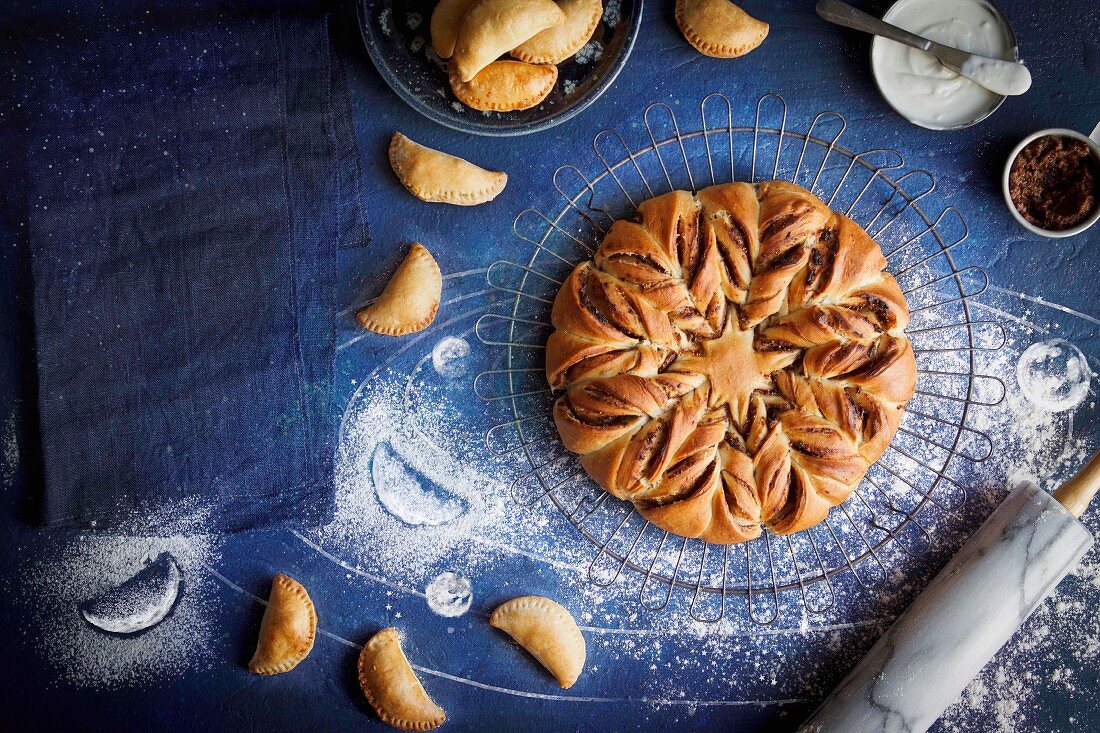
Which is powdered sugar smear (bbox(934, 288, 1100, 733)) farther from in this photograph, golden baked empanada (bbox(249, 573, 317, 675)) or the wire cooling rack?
golden baked empanada (bbox(249, 573, 317, 675))

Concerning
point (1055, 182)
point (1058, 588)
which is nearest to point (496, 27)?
point (1055, 182)

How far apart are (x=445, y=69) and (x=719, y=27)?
0.85 m

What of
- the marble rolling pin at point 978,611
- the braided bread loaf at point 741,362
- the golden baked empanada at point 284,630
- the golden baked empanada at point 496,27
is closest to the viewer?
the golden baked empanada at point 496,27

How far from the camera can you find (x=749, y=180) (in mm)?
2535

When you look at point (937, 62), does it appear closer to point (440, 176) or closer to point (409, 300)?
point (440, 176)

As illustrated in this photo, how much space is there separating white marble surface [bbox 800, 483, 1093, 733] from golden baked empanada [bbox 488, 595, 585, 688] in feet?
2.65

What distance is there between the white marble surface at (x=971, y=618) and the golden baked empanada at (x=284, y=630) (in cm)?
165

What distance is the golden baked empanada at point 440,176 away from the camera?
2.43 meters

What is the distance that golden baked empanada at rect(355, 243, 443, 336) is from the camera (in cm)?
244

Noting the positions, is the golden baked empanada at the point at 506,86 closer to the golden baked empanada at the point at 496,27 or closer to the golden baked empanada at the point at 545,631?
the golden baked empanada at the point at 496,27

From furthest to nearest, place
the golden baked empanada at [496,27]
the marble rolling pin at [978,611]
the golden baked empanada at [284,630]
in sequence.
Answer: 1. the golden baked empanada at [284,630]
2. the marble rolling pin at [978,611]
3. the golden baked empanada at [496,27]

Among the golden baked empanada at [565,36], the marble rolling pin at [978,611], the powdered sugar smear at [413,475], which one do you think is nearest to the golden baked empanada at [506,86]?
the golden baked empanada at [565,36]

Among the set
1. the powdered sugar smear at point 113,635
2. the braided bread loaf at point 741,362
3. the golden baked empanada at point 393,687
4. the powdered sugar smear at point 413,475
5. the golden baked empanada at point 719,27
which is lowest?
the powdered sugar smear at point 113,635

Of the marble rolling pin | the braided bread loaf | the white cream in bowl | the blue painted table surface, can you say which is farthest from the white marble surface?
the white cream in bowl
